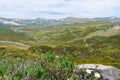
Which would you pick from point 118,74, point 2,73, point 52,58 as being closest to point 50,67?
point 52,58

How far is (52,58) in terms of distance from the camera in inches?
577

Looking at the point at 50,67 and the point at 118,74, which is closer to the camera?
the point at 50,67

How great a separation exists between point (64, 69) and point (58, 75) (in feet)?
1.21

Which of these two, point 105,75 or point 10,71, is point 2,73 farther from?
point 105,75

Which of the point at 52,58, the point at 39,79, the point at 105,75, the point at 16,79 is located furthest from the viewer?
the point at 105,75

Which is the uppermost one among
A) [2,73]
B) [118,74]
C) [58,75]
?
[2,73]

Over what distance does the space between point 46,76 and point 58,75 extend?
1266 millimetres

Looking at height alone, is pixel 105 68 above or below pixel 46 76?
below

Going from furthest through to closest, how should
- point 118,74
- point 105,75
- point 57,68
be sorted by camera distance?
1. point 118,74
2. point 105,75
3. point 57,68

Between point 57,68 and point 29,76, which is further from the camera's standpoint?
point 57,68

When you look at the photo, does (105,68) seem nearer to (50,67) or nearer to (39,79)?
(50,67)

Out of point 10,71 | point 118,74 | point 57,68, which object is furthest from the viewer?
point 118,74

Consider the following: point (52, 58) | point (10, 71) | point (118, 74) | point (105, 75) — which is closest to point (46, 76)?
point (10, 71)

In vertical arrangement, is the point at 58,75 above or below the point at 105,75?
above
